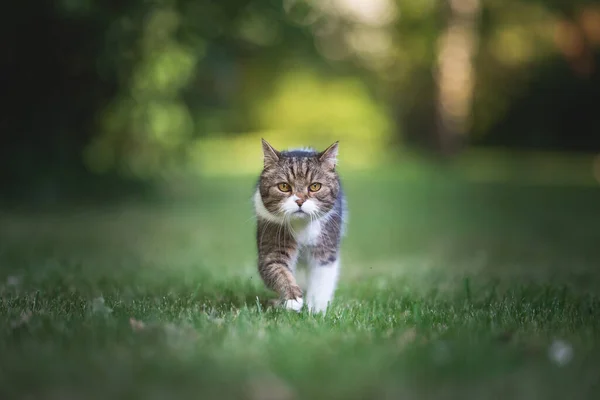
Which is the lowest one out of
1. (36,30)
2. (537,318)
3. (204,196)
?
(204,196)

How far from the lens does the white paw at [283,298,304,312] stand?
4.45 metres

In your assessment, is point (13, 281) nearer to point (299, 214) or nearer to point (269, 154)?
point (269, 154)

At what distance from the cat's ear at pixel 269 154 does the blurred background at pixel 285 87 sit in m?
7.08

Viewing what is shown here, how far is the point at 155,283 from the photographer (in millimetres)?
5984

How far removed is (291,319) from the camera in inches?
165

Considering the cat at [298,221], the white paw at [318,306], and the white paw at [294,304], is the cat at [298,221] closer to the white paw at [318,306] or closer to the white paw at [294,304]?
the white paw at [318,306]

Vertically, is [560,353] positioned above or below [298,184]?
below

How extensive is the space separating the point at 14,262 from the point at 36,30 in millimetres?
6815

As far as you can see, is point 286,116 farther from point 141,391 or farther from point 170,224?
point 141,391

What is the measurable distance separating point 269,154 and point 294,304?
999 mm

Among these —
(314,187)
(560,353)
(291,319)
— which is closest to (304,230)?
(314,187)

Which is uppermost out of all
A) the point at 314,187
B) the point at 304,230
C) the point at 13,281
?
the point at 314,187

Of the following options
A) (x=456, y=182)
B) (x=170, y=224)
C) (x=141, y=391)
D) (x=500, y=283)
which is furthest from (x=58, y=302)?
(x=456, y=182)

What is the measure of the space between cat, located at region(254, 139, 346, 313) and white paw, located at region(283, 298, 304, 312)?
100 millimetres
